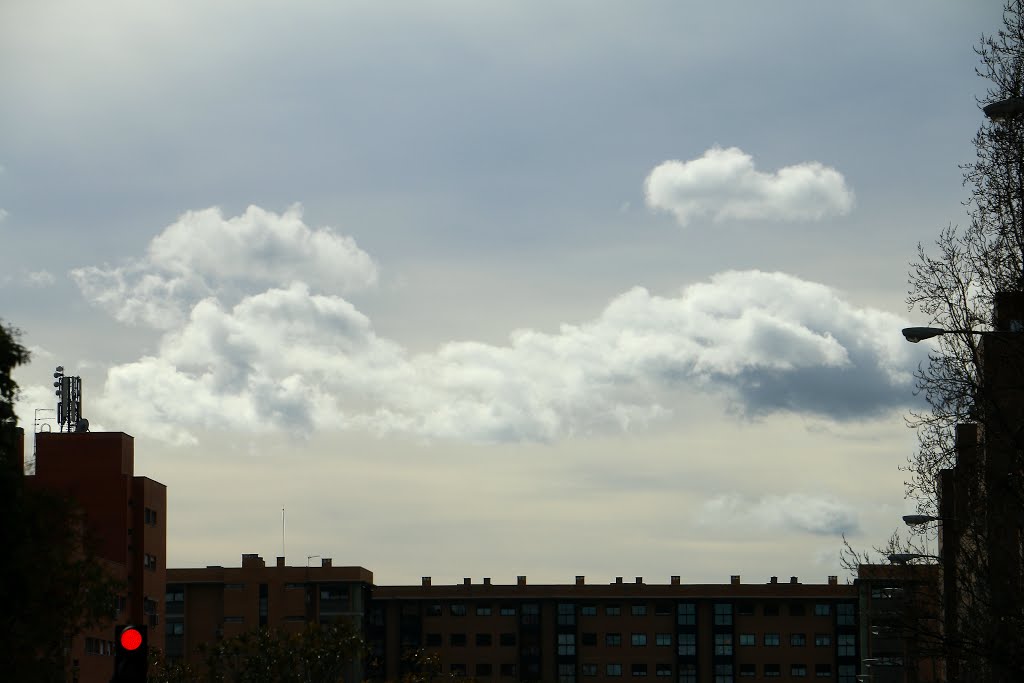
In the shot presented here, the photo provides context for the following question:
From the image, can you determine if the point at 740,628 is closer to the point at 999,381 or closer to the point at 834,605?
the point at 834,605

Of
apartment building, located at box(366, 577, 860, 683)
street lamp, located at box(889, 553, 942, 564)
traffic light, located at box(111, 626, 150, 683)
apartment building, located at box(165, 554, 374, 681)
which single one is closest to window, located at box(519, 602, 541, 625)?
apartment building, located at box(366, 577, 860, 683)

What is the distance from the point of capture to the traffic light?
19922 mm

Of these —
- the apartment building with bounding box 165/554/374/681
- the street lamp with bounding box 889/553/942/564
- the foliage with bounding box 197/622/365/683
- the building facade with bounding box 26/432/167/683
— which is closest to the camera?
the street lamp with bounding box 889/553/942/564

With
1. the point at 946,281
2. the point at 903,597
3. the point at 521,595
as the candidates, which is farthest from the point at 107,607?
the point at 521,595

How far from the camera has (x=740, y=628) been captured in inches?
6324

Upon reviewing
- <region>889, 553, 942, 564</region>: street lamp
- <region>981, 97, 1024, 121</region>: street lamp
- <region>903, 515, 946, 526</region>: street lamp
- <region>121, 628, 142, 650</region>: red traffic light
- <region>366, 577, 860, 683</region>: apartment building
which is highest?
<region>981, 97, 1024, 121</region>: street lamp

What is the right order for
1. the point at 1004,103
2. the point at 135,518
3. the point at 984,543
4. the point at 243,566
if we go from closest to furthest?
the point at 1004,103 < the point at 984,543 < the point at 135,518 < the point at 243,566

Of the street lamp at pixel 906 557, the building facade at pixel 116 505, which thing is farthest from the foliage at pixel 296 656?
the street lamp at pixel 906 557

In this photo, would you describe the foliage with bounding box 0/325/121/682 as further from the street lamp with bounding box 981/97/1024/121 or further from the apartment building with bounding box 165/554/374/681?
the apartment building with bounding box 165/554/374/681

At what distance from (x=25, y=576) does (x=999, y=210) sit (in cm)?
2008

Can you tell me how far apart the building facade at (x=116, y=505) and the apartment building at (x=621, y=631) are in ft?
210

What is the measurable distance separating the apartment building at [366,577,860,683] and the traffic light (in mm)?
140742

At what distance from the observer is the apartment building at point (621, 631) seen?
159625mm

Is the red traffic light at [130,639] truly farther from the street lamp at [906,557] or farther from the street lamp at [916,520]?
the street lamp at [906,557]
